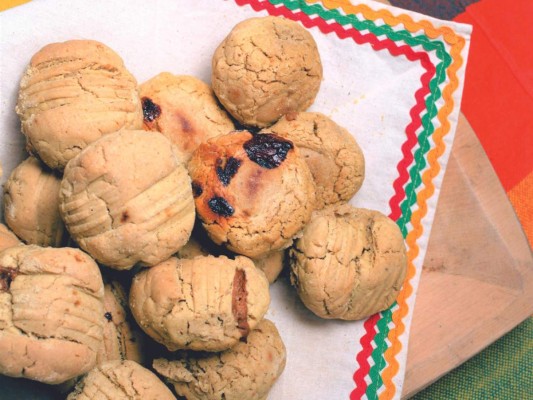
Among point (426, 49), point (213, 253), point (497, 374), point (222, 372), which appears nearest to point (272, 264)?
point (213, 253)

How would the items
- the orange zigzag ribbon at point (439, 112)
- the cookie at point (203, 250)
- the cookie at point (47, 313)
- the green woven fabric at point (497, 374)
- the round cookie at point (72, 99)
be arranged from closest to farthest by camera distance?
the cookie at point (47, 313) < the round cookie at point (72, 99) < the cookie at point (203, 250) < the orange zigzag ribbon at point (439, 112) < the green woven fabric at point (497, 374)

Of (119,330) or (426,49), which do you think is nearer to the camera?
(119,330)

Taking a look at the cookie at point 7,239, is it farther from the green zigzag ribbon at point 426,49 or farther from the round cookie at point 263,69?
the green zigzag ribbon at point 426,49

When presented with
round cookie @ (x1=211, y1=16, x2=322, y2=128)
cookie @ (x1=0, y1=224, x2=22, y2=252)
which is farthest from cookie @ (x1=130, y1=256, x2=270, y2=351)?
round cookie @ (x1=211, y1=16, x2=322, y2=128)

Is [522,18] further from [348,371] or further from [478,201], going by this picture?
[348,371]

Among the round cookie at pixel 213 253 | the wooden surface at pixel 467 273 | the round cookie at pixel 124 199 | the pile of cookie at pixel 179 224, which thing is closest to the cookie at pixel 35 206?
the pile of cookie at pixel 179 224

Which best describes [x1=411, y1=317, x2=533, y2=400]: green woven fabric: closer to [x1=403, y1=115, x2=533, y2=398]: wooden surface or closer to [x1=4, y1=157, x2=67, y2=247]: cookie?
[x1=403, y1=115, x2=533, y2=398]: wooden surface

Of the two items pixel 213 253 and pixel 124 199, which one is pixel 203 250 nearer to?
pixel 213 253
